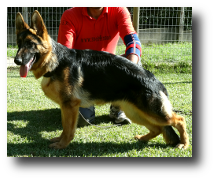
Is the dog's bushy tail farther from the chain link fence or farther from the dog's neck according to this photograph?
the chain link fence

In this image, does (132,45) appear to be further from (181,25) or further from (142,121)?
(181,25)

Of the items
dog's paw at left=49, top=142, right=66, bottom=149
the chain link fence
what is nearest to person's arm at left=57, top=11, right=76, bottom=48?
dog's paw at left=49, top=142, right=66, bottom=149

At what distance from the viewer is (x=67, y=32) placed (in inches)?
153

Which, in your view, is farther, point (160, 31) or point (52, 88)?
point (160, 31)

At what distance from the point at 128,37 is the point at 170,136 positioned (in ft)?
6.06

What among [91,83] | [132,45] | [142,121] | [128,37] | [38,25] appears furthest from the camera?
[128,37]

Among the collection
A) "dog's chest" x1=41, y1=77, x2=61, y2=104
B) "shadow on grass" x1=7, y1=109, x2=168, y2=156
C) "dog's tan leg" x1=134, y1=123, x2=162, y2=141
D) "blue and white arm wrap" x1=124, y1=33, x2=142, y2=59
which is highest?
"blue and white arm wrap" x1=124, y1=33, x2=142, y2=59

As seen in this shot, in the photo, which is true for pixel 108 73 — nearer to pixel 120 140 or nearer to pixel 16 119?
pixel 120 140

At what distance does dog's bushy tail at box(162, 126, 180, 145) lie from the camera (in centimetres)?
312

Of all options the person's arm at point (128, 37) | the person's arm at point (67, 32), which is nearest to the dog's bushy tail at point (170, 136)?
the person's arm at point (128, 37)

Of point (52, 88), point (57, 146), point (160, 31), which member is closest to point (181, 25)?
point (160, 31)

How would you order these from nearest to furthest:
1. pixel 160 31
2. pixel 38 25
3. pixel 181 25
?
pixel 38 25 < pixel 181 25 < pixel 160 31

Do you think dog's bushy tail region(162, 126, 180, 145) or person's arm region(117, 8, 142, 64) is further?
person's arm region(117, 8, 142, 64)

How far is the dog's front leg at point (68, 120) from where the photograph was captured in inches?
118
